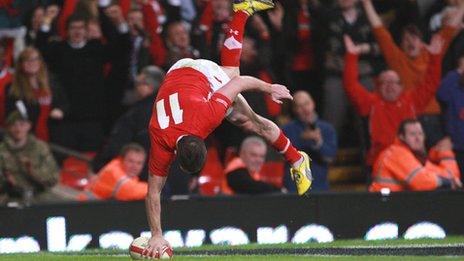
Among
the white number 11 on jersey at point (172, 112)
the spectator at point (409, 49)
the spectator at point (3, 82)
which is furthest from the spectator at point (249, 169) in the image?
the white number 11 on jersey at point (172, 112)

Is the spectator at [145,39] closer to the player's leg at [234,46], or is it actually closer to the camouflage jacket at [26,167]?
the camouflage jacket at [26,167]

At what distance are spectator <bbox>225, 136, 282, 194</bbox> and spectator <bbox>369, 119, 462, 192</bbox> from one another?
3.71 feet

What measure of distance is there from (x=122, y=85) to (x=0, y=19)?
164cm

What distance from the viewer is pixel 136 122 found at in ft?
49.4

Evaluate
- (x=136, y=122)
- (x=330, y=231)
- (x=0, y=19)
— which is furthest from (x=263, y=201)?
(x=0, y=19)

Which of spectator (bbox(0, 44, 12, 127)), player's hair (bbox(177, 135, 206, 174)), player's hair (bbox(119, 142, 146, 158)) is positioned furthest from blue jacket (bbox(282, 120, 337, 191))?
player's hair (bbox(177, 135, 206, 174))

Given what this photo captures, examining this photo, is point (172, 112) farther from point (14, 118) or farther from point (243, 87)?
point (14, 118)

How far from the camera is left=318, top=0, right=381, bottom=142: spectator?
1675cm

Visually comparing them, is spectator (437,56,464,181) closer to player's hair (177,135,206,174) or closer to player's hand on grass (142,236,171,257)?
player's hand on grass (142,236,171,257)

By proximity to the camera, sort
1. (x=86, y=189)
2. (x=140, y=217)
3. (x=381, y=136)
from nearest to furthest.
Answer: (x=140, y=217) < (x=86, y=189) < (x=381, y=136)

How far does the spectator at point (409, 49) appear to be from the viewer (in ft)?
54.4

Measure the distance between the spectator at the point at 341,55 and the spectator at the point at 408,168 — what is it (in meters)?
1.91

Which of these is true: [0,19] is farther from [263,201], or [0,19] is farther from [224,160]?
[263,201]

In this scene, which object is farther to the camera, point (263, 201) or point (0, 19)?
point (0, 19)
